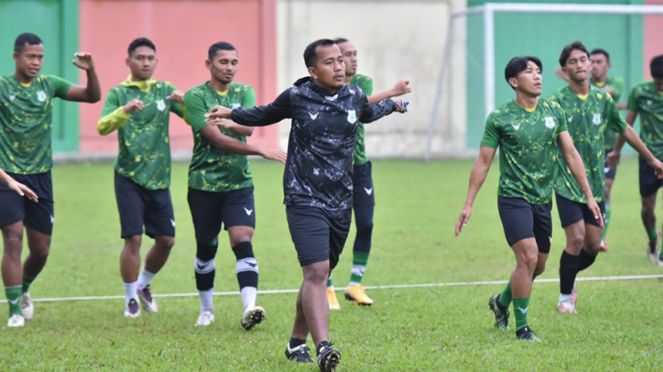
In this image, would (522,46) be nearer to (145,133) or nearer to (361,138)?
(361,138)

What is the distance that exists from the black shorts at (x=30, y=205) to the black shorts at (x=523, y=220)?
3980 millimetres

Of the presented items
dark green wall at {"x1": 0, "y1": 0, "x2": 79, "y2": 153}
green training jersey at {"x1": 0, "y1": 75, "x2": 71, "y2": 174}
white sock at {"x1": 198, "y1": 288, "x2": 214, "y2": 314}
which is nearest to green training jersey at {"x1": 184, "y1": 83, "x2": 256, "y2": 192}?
Result: white sock at {"x1": 198, "y1": 288, "x2": 214, "y2": 314}

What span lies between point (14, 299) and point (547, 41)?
20.1 metres

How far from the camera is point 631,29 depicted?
88.6ft

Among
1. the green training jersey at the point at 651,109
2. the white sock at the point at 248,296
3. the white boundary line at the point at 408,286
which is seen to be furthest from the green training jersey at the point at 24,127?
the green training jersey at the point at 651,109

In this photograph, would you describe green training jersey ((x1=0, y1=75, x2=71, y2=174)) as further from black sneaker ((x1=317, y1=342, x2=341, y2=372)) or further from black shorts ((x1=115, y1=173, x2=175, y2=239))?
black sneaker ((x1=317, y1=342, x2=341, y2=372))

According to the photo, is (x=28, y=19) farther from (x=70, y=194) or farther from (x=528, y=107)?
(x=528, y=107)

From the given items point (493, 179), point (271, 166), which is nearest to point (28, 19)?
point (271, 166)

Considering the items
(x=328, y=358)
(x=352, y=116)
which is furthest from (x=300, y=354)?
(x=352, y=116)

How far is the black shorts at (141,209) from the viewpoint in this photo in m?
9.29

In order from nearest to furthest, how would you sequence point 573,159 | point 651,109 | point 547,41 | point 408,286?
point 573,159 → point 408,286 → point 651,109 → point 547,41

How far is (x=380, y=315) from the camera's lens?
8.97 m

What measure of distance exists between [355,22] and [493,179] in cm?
833

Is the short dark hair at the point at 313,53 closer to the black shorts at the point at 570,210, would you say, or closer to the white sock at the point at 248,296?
the white sock at the point at 248,296
